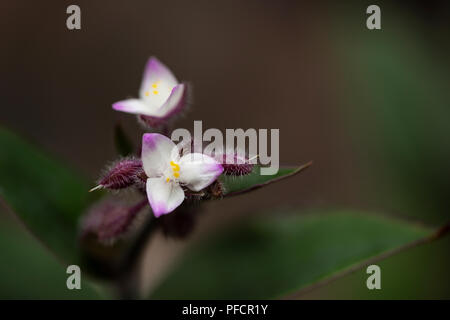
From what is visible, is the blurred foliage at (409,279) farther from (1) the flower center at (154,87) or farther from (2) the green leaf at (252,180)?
(1) the flower center at (154,87)

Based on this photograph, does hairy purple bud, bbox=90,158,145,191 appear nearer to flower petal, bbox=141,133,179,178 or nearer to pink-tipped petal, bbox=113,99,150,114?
flower petal, bbox=141,133,179,178

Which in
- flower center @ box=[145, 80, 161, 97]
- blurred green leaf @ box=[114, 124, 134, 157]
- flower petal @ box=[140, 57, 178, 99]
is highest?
flower petal @ box=[140, 57, 178, 99]

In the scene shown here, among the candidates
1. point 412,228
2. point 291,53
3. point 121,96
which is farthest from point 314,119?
point 412,228

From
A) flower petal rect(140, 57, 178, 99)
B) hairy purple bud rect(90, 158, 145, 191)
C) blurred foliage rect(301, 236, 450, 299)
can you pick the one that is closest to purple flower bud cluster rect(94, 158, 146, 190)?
hairy purple bud rect(90, 158, 145, 191)

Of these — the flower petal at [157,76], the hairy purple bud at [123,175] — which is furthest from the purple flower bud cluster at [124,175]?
the flower petal at [157,76]

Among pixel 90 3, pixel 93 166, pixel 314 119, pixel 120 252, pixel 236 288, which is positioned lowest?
pixel 236 288

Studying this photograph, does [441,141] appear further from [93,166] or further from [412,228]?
[93,166]
